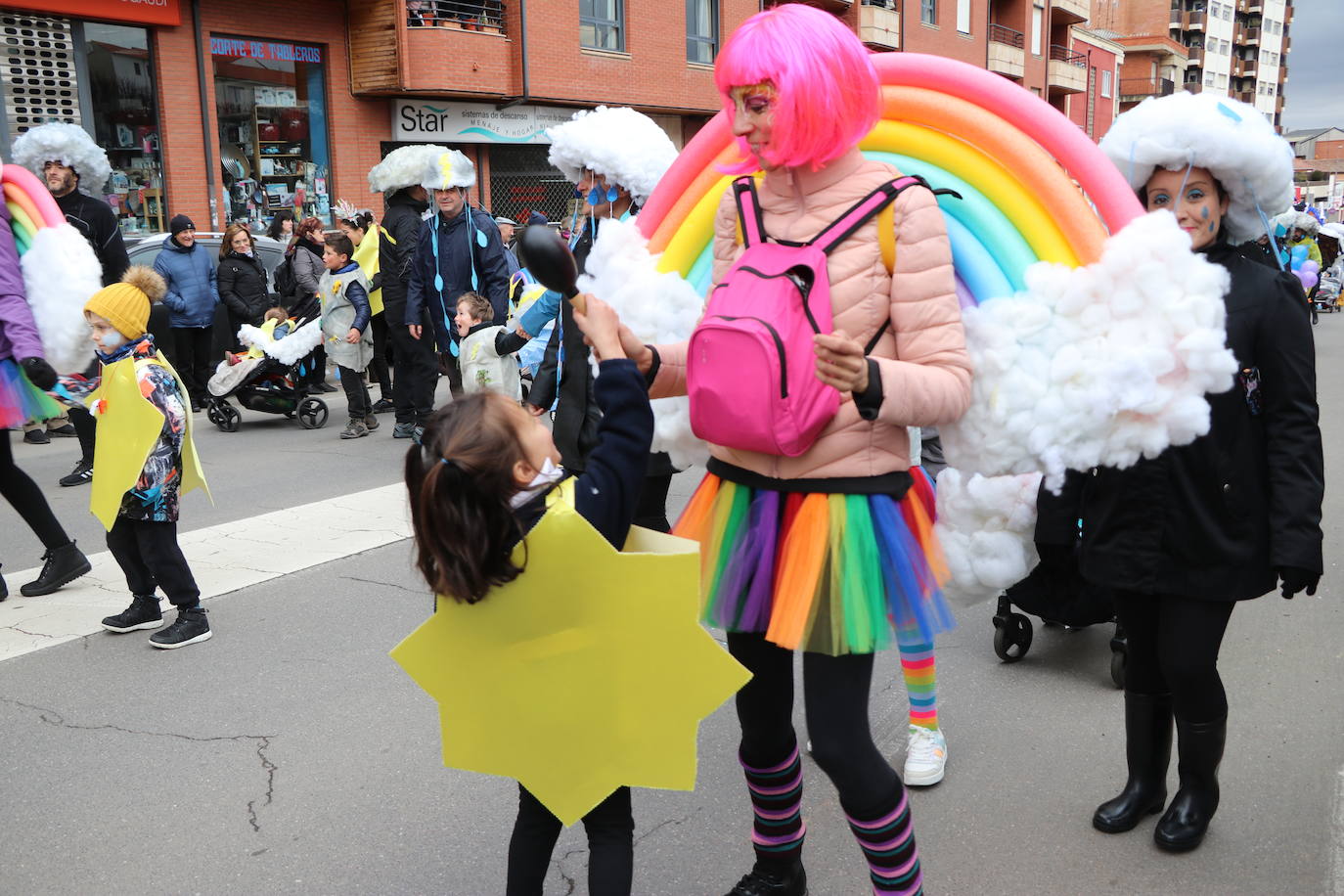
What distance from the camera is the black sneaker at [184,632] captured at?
481 cm

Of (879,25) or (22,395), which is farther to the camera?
(879,25)

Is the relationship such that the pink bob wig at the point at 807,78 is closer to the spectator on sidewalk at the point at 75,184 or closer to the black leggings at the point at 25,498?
the black leggings at the point at 25,498

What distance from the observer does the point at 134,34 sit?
1662 cm

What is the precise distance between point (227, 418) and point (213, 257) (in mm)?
2687

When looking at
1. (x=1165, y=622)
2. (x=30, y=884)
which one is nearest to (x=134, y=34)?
(x=30, y=884)

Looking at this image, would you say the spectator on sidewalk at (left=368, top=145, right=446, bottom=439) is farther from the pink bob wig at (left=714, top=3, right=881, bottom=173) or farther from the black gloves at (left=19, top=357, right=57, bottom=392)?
the pink bob wig at (left=714, top=3, right=881, bottom=173)

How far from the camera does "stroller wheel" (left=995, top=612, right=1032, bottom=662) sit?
4.52 metres

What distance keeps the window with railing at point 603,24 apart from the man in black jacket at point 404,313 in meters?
14.3

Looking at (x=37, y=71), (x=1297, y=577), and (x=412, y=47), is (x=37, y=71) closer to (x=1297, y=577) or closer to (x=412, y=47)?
(x=412, y=47)

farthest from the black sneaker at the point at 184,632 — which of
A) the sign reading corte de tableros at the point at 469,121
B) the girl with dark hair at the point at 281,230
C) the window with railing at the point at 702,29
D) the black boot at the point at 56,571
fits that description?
the window with railing at the point at 702,29

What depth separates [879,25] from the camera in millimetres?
32219

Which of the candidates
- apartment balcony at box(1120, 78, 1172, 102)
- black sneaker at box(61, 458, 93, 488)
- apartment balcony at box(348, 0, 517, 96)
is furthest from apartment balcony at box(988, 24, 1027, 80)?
black sneaker at box(61, 458, 93, 488)

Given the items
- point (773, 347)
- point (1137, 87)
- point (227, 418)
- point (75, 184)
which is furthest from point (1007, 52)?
point (773, 347)

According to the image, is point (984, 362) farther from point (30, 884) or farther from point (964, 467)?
point (30, 884)
